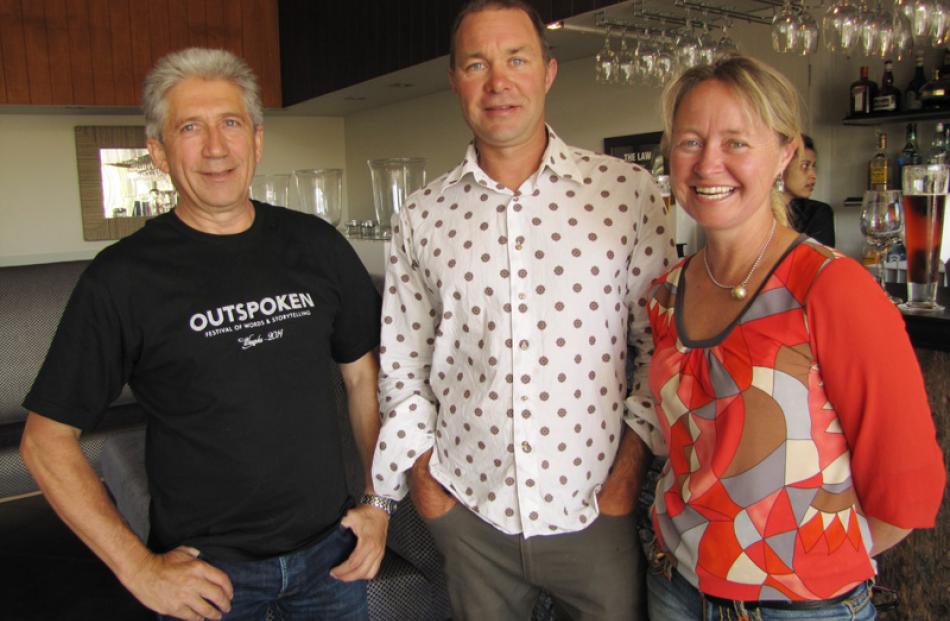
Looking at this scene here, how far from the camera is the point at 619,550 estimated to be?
1358 mm

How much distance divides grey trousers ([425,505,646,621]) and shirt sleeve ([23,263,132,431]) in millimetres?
601

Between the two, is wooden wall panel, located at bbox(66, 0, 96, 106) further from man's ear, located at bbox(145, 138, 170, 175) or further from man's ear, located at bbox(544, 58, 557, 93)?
man's ear, located at bbox(544, 58, 557, 93)

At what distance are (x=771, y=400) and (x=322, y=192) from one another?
6.76ft

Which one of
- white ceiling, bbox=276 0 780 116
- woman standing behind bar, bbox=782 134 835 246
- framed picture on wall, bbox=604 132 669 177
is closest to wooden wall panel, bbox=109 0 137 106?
white ceiling, bbox=276 0 780 116

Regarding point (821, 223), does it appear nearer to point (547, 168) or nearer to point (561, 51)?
point (561, 51)

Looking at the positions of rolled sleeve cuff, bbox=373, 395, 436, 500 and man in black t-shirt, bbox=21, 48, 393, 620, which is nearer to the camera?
man in black t-shirt, bbox=21, 48, 393, 620

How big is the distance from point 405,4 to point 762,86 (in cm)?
365

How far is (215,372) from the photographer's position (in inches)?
48.4

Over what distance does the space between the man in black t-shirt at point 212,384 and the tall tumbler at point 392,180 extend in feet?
3.67

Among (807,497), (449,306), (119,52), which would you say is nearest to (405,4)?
(119,52)

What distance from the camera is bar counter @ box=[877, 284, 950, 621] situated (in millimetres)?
1239

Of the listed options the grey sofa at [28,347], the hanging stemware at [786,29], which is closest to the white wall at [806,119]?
the hanging stemware at [786,29]

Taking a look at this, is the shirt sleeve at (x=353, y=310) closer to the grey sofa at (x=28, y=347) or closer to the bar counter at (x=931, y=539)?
the bar counter at (x=931, y=539)

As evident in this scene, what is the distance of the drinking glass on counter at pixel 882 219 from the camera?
1.48m
